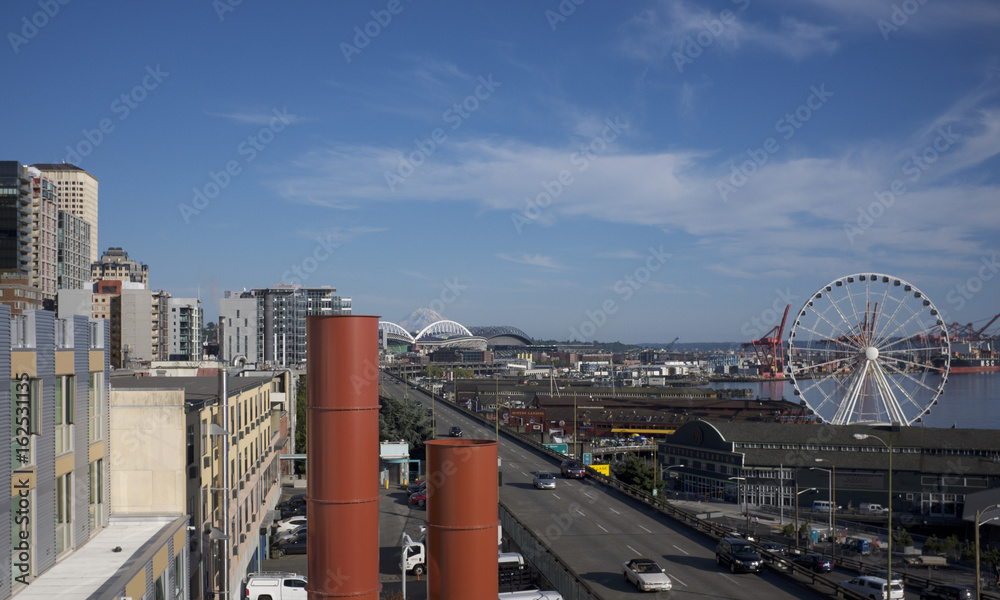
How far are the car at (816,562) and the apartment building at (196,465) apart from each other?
2179 centimetres

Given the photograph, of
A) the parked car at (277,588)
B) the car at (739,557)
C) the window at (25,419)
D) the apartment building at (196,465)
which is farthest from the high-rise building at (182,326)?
the window at (25,419)

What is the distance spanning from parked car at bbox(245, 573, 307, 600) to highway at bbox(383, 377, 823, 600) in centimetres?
910

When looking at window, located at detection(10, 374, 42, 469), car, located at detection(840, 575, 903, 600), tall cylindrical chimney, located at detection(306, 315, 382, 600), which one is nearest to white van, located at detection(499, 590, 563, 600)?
car, located at detection(840, 575, 903, 600)

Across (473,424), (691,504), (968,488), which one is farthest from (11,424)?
(473,424)

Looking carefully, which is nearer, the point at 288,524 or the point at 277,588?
the point at 277,588

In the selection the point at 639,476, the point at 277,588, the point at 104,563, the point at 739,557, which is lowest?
Answer: the point at 639,476

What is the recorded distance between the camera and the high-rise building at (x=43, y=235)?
5871 inches

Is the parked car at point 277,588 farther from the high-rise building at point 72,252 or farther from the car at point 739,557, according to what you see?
the high-rise building at point 72,252

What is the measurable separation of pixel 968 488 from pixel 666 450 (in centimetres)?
2305

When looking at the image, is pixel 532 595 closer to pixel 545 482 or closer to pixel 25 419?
pixel 25 419

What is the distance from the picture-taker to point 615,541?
105ft

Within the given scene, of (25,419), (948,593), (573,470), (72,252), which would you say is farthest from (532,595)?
(72,252)

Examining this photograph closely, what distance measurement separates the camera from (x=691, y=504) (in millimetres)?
62219

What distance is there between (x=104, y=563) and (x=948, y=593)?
87.9 feet
